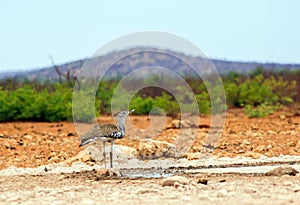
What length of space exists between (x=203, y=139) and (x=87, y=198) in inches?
270

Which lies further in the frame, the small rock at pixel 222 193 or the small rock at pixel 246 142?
the small rock at pixel 246 142

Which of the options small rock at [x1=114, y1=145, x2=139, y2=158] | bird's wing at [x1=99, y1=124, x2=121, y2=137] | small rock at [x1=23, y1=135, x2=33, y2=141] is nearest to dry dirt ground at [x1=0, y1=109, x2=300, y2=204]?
small rock at [x1=23, y1=135, x2=33, y2=141]

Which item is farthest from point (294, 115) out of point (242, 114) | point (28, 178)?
point (28, 178)

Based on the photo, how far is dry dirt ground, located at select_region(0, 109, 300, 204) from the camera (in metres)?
7.16

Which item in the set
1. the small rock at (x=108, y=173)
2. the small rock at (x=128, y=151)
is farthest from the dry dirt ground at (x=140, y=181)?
the small rock at (x=128, y=151)

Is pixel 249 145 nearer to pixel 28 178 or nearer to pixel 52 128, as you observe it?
pixel 28 178

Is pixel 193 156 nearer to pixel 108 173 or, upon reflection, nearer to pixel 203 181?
pixel 108 173

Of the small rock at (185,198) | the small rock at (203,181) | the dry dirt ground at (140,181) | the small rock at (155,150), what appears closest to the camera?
the small rock at (185,198)

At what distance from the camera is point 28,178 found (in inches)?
369

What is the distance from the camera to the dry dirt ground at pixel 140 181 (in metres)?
7.16

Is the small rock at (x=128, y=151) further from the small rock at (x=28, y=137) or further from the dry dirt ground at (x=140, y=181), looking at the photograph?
the small rock at (x=28, y=137)

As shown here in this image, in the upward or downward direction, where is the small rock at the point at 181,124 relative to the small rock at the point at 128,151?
downward

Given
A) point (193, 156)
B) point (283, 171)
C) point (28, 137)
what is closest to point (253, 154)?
point (193, 156)

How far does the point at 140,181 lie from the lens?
28.3 feet
